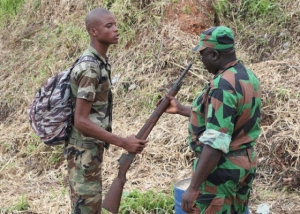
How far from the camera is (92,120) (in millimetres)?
3336

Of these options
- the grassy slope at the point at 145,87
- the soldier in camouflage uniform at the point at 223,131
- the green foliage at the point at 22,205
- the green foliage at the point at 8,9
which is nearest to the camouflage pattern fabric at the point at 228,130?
the soldier in camouflage uniform at the point at 223,131

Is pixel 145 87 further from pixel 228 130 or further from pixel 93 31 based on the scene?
pixel 228 130

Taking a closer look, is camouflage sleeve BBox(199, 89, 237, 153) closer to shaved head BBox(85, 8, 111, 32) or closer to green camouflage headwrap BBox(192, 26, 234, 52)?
green camouflage headwrap BBox(192, 26, 234, 52)

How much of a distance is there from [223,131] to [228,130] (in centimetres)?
3

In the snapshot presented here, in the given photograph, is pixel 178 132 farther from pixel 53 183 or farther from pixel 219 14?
pixel 219 14

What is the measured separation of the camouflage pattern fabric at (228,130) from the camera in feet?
8.57

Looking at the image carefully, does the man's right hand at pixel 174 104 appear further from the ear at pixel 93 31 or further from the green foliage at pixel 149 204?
the green foliage at pixel 149 204

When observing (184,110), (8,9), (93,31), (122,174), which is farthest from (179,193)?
(8,9)

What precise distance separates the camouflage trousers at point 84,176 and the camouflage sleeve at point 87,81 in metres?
0.43

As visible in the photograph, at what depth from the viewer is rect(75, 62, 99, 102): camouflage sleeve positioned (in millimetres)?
3172

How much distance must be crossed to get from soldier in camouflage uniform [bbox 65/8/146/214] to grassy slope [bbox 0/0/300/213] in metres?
1.33

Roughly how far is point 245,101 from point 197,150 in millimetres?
397

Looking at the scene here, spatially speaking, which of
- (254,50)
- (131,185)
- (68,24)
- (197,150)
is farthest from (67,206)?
(68,24)

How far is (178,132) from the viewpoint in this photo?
5391 millimetres
